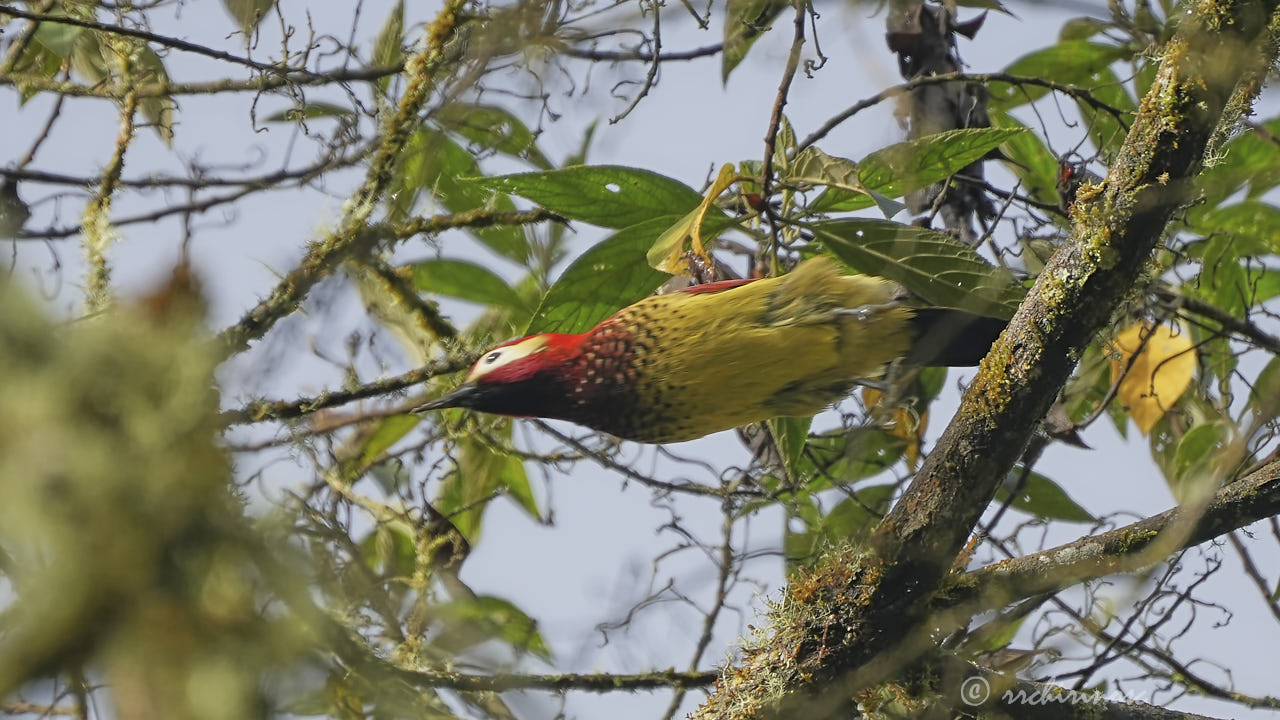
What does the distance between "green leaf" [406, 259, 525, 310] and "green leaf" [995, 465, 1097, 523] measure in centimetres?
170

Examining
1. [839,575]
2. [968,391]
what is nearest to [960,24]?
[968,391]

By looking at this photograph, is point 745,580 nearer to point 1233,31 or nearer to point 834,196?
point 834,196

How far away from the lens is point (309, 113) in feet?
9.67

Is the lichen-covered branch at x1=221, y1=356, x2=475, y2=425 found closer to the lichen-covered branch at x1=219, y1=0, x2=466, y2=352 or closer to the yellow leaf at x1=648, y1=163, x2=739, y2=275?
the lichen-covered branch at x1=219, y1=0, x2=466, y2=352

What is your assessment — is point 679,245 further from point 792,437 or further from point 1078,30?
point 1078,30

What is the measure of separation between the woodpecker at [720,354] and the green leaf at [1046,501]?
0.56 m

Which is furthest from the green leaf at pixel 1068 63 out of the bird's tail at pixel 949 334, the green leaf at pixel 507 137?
the green leaf at pixel 507 137

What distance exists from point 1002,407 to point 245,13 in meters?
1.89

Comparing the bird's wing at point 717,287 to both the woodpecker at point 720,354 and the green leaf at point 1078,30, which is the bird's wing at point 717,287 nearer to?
the woodpecker at point 720,354

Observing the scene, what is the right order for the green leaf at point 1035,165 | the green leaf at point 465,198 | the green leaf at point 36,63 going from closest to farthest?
the green leaf at point 465,198, the green leaf at point 36,63, the green leaf at point 1035,165

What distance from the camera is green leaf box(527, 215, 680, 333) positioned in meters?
2.95

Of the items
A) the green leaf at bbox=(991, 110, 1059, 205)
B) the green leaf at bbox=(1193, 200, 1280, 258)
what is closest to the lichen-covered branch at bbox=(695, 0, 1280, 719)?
the green leaf at bbox=(991, 110, 1059, 205)

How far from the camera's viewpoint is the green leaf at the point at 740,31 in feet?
9.78

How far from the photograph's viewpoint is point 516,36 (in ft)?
4.31
